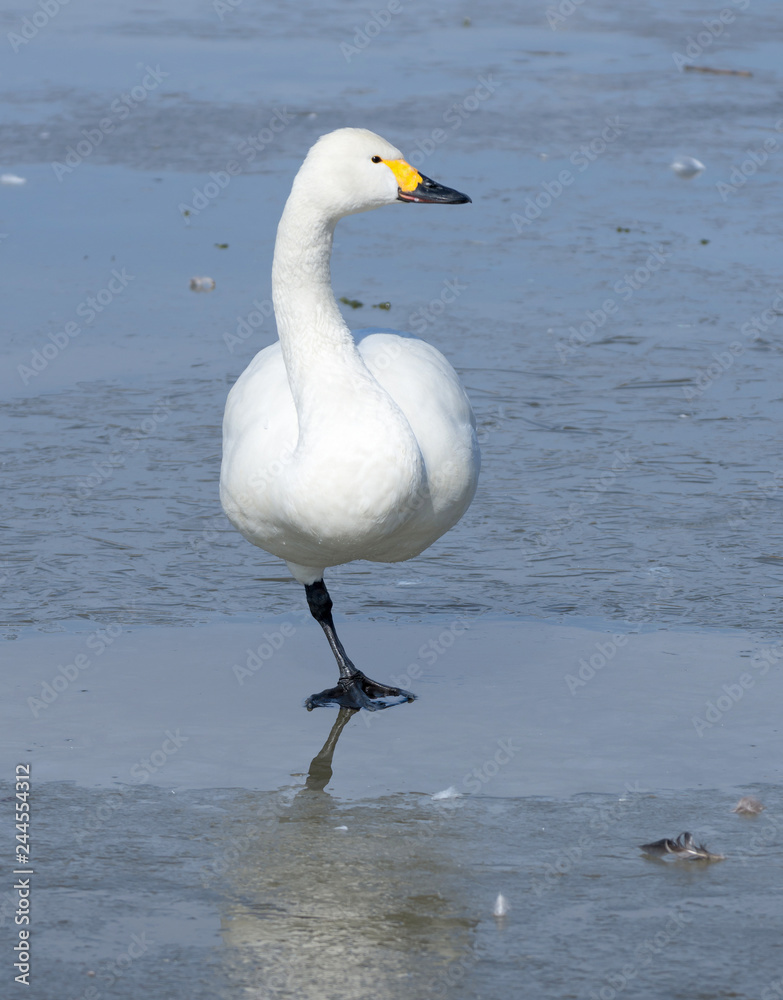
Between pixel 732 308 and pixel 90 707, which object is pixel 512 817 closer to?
pixel 90 707

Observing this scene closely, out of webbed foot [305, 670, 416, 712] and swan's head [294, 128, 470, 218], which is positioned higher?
swan's head [294, 128, 470, 218]

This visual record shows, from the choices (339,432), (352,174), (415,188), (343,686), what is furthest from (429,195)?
(343,686)

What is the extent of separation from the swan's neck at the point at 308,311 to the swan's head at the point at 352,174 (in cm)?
5

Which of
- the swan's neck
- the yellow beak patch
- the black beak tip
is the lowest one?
the swan's neck

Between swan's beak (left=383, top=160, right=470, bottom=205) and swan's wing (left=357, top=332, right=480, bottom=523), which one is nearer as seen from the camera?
swan's beak (left=383, top=160, right=470, bottom=205)

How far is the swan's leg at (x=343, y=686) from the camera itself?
514 cm

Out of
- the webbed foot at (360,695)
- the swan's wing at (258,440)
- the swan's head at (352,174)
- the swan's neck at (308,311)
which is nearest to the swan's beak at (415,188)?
the swan's head at (352,174)

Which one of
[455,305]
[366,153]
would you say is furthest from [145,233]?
[366,153]

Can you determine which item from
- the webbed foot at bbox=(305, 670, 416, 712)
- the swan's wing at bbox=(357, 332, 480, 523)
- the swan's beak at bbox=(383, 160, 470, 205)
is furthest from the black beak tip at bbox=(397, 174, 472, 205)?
the webbed foot at bbox=(305, 670, 416, 712)

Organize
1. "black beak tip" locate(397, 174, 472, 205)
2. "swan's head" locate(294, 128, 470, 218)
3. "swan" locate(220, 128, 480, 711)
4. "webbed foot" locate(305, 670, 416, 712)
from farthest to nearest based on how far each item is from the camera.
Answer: "webbed foot" locate(305, 670, 416, 712) < "black beak tip" locate(397, 174, 472, 205) < "swan's head" locate(294, 128, 470, 218) < "swan" locate(220, 128, 480, 711)

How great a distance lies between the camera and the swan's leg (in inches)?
202

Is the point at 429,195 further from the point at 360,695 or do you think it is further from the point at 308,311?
the point at 360,695

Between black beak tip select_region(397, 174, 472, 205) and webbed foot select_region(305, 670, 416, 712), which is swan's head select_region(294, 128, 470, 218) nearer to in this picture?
black beak tip select_region(397, 174, 472, 205)

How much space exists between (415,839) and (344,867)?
Answer: 0.83ft
